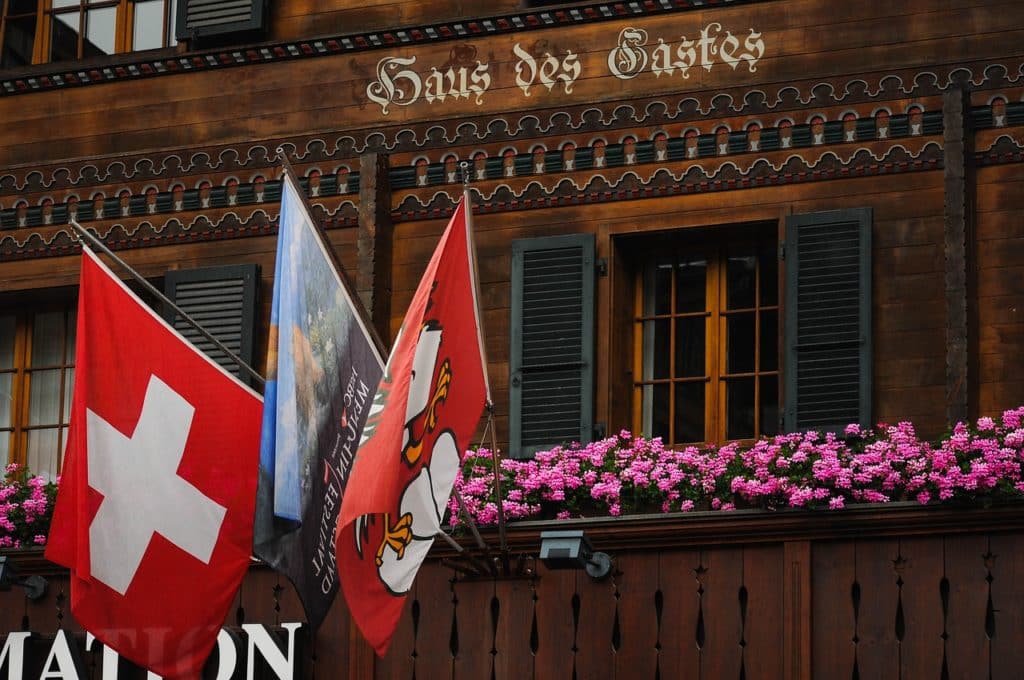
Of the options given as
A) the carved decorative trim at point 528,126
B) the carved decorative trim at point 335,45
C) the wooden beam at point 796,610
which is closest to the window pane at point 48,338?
the carved decorative trim at point 528,126

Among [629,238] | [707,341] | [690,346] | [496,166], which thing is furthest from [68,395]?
[707,341]

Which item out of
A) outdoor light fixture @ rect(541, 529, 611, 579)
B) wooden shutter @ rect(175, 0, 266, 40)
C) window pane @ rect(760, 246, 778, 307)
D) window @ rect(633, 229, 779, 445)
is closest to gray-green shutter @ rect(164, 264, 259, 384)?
wooden shutter @ rect(175, 0, 266, 40)

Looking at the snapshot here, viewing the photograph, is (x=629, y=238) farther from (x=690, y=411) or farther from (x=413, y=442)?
(x=413, y=442)

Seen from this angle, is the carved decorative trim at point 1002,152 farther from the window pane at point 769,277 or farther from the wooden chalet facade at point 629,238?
the window pane at point 769,277

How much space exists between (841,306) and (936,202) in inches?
42.0

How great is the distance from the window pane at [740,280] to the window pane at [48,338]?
5.89m

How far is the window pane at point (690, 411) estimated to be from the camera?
20.4m

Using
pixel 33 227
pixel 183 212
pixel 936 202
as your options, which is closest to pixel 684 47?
pixel 936 202

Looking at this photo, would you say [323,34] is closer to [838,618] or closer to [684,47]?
[684,47]

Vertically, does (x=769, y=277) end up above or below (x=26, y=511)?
above

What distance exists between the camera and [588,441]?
20.2 metres

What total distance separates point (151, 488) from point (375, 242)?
3.52 meters

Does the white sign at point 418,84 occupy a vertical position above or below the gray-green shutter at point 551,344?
above

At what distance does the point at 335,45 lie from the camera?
21922 mm
